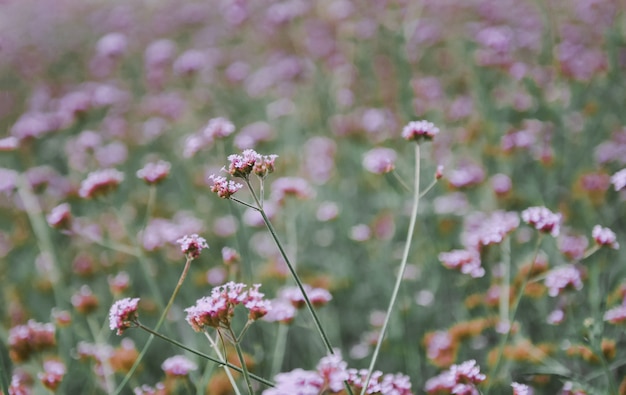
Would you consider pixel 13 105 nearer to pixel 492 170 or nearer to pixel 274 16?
pixel 274 16

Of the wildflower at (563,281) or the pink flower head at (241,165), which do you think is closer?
the pink flower head at (241,165)

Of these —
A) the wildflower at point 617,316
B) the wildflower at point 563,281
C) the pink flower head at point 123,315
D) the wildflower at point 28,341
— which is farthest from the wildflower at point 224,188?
the wildflower at point 617,316

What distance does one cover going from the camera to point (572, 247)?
2.06m

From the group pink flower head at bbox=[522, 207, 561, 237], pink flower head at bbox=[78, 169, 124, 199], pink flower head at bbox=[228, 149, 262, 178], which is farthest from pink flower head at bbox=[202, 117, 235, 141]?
pink flower head at bbox=[522, 207, 561, 237]

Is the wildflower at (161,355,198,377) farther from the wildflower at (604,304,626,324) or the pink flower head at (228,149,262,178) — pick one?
the wildflower at (604,304,626,324)

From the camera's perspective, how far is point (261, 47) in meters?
5.01

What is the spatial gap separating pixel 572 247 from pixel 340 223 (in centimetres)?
99

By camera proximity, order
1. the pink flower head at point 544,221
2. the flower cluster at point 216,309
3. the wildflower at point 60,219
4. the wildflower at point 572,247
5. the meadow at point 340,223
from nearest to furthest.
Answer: the flower cluster at point 216,309 < the pink flower head at point 544,221 < the meadow at point 340,223 < the wildflower at point 60,219 < the wildflower at point 572,247

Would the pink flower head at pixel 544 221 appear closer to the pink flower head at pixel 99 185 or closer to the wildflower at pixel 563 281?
the wildflower at pixel 563 281

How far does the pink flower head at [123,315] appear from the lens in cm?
116

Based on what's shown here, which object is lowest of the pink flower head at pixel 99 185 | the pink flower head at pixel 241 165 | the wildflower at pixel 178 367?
the wildflower at pixel 178 367

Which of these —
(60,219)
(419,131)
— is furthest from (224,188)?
(60,219)

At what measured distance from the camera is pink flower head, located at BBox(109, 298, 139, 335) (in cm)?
116

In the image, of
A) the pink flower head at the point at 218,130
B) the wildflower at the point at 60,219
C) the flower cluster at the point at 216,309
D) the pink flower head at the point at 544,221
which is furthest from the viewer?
the wildflower at the point at 60,219
